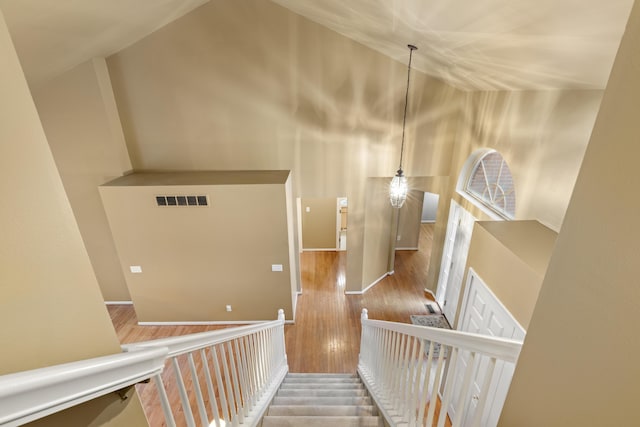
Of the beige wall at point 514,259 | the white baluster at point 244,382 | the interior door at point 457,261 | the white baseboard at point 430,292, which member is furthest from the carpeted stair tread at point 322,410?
the white baseboard at point 430,292

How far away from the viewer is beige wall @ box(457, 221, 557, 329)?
2.32m

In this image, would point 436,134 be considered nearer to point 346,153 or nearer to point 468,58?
point 346,153

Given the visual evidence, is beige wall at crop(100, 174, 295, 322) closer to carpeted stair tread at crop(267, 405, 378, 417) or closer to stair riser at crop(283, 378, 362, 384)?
stair riser at crop(283, 378, 362, 384)

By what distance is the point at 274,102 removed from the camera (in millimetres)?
4887

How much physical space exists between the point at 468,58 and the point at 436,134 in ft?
6.91

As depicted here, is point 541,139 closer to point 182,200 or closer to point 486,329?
point 486,329

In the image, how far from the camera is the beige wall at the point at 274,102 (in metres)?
4.52

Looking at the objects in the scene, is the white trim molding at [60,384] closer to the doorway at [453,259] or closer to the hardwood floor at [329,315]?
the hardwood floor at [329,315]

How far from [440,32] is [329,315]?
186 inches

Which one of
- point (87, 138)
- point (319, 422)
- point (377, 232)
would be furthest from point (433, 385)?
point (87, 138)

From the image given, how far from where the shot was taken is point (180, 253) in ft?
16.1

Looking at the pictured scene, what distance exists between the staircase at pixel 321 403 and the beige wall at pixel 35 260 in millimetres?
2033

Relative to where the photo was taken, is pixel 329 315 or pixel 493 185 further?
pixel 329 315

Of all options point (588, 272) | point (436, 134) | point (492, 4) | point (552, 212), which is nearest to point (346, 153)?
point (436, 134)
